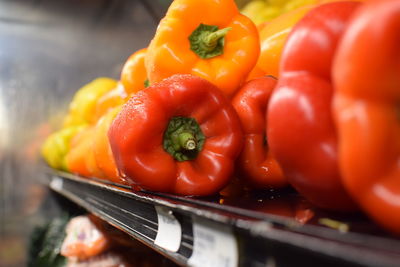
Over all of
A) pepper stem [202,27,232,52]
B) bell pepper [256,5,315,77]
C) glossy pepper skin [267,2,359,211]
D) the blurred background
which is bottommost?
the blurred background

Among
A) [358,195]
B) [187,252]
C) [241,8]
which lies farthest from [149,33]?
[358,195]

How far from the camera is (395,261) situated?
0.33 meters

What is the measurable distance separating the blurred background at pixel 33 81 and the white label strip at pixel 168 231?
260 cm

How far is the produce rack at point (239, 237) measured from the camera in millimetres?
380

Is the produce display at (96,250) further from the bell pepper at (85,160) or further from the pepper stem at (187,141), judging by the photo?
the pepper stem at (187,141)

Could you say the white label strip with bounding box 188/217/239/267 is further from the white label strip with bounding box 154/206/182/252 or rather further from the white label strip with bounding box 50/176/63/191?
the white label strip with bounding box 50/176/63/191

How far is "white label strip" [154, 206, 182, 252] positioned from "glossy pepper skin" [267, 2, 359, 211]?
250 millimetres

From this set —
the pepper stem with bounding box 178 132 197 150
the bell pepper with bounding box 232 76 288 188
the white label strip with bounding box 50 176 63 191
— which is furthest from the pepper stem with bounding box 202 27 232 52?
the white label strip with bounding box 50 176 63 191

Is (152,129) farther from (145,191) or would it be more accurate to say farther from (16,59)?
(16,59)

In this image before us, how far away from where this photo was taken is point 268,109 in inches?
23.0

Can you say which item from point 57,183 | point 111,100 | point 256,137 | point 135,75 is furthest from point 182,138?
point 57,183

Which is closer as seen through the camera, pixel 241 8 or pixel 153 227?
pixel 153 227

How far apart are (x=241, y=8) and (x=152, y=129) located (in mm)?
1488

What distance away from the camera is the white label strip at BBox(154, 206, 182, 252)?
2.42 feet
